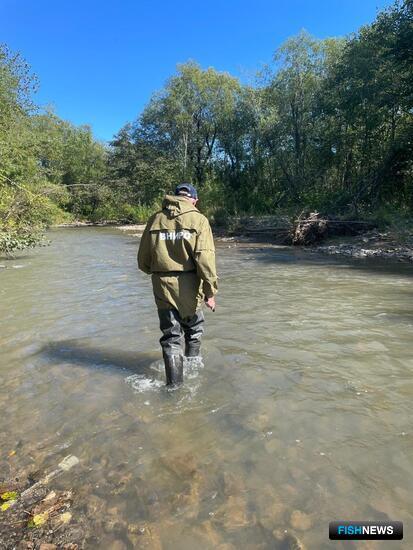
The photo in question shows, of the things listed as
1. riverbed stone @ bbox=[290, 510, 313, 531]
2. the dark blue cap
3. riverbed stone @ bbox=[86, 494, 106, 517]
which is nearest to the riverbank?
the dark blue cap

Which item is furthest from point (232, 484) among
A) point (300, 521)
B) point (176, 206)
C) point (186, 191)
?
point (186, 191)

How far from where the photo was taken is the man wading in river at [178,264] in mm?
4512

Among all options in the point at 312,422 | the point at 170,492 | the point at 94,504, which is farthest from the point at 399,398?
the point at 94,504

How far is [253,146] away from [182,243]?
125ft

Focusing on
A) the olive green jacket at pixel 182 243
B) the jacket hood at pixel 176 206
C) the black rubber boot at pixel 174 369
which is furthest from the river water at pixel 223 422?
the jacket hood at pixel 176 206

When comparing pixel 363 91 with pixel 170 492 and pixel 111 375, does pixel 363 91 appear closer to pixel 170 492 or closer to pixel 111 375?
pixel 111 375

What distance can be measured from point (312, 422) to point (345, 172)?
29026 mm

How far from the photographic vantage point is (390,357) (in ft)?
17.9

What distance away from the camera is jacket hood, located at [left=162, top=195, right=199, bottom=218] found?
4.54m

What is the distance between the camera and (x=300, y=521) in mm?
2686

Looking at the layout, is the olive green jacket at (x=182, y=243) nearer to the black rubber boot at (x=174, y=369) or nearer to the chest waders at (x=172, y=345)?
the chest waders at (x=172, y=345)

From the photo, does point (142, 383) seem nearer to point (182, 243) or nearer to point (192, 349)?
point (192, 349)

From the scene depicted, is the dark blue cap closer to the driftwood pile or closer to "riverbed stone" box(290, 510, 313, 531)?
"riverbed stone" box(290, 510, 313, 531)

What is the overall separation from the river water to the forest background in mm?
10154
